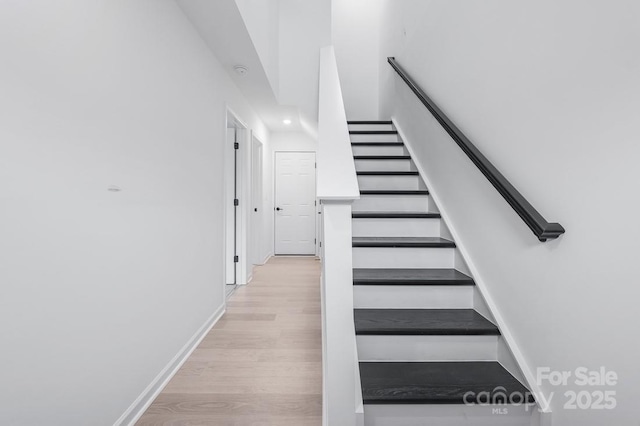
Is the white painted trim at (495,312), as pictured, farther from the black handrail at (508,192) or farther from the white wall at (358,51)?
the white wall at (358,51)

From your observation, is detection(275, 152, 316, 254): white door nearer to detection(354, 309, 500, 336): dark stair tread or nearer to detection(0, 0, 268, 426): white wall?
detection(0, 0, 268, 426): white wall

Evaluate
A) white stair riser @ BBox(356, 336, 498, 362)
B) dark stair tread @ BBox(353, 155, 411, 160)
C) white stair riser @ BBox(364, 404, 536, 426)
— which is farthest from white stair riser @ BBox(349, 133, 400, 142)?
white stair riser @ BBox(364, 404, 536, 426)

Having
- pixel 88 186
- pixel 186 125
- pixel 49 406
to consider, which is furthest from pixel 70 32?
pixel 49 406

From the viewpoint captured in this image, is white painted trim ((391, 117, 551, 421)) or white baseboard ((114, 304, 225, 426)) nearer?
white painted trim ((391, 117, 551, 421))

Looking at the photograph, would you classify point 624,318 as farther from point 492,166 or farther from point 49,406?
point 49,406

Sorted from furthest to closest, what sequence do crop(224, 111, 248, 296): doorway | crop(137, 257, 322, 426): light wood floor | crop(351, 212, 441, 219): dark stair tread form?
crop(224, 111, 248, 296): doorway < crop(351, 212, 441, 219): dark stair tread < crop(137, 257, 322, 426): light wood floor

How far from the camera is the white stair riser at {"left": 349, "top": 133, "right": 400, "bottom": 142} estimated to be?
10.8 feet

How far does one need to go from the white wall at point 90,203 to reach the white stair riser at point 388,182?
4.68ft

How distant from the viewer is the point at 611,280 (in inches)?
36.7

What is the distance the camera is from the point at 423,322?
1.50m

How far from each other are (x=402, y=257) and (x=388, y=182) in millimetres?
894

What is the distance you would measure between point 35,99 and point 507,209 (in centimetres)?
194

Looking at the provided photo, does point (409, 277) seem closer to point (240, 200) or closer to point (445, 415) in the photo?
point (445, 415)

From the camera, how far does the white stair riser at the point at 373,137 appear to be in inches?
129
